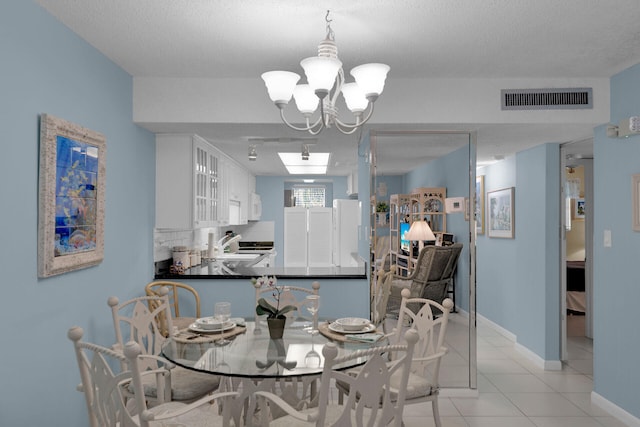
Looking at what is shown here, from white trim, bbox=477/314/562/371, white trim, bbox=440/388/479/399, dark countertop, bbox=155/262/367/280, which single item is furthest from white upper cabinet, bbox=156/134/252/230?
white trim, bbox=477/314/562/371

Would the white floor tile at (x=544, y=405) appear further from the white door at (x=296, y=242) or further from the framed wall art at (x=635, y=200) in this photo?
the white door at (x=296, y=242)

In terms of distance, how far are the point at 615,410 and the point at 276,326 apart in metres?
2.72

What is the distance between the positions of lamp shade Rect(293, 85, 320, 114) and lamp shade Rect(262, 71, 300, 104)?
0.62 ft

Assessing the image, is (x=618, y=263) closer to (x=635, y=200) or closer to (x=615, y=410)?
(x=635, y=200)

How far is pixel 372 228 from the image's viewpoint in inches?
153

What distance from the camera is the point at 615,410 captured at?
3.39 m

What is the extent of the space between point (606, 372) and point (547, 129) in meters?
1.96

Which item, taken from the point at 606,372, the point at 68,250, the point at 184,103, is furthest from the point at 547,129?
the point at 68,250

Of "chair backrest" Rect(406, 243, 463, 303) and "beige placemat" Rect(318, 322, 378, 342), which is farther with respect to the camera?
"chair backrest" Rect(406, 243, 463, 303)

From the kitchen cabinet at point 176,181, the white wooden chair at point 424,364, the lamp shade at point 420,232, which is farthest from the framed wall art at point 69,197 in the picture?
the lamp shade at point 420,232

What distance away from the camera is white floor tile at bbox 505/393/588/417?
11.3 feet

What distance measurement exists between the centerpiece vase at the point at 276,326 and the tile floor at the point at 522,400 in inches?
56.1

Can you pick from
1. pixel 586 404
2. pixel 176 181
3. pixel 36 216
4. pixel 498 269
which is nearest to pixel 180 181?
pixel 176 181

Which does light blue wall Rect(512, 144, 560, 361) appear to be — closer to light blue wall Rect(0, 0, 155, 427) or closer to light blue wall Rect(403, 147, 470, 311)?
light blue wall Rect(403, 147, 470, 311)
